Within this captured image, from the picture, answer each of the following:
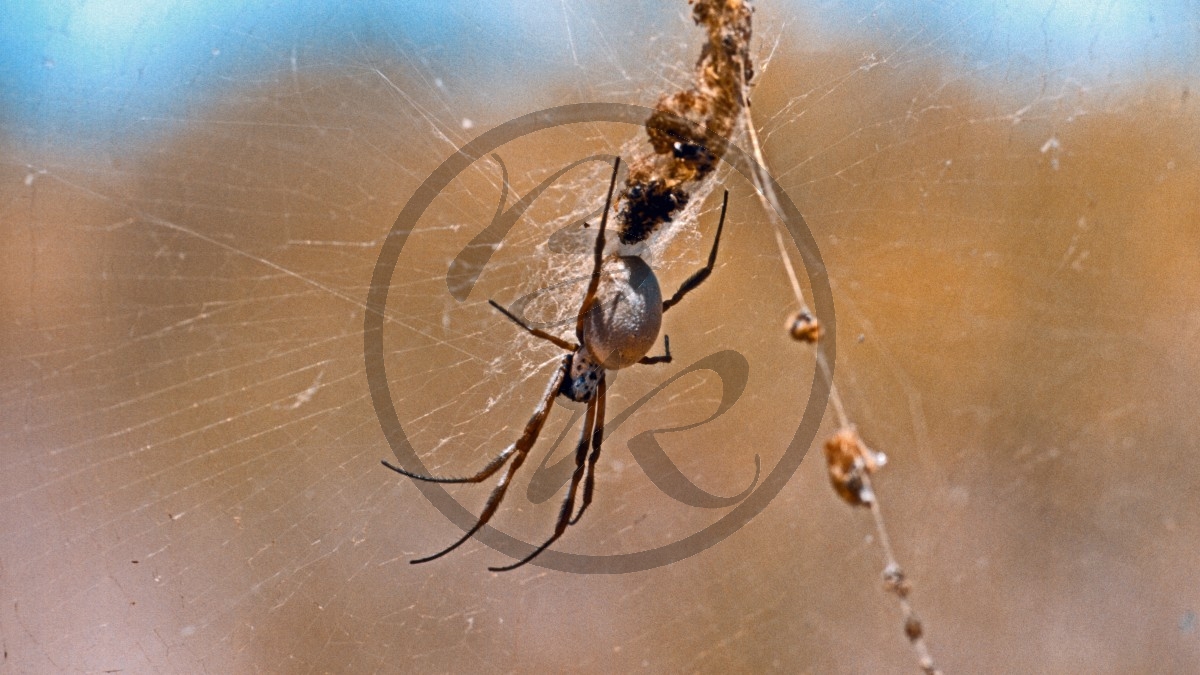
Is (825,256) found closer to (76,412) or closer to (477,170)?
(477,170)

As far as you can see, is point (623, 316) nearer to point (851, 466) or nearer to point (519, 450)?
point (519, 450)

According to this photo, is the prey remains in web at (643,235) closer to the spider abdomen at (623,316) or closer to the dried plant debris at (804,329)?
the spider abdomen at (623,316)

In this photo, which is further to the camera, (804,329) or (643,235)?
(643,235)

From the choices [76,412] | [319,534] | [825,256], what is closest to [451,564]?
[319,534]

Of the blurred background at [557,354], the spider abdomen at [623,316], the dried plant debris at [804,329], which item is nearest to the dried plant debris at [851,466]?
the dried plant debris at [804,329]

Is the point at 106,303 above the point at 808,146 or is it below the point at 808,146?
below

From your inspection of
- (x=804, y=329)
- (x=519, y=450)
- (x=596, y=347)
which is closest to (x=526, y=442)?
(x=519, y=450)

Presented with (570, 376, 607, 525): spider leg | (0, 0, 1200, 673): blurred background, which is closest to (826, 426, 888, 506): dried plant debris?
(570, 376, 607, 525): spider leg

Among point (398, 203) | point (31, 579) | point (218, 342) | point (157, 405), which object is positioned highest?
point (398, 203)
